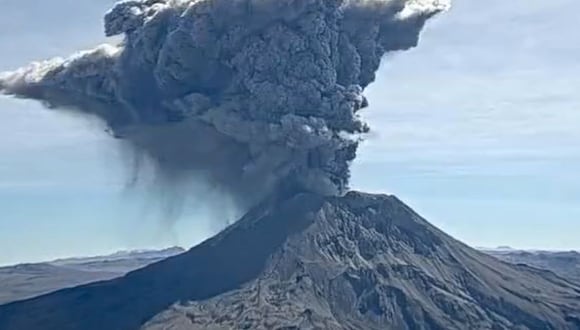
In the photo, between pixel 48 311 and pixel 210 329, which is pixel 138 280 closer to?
pixel 48 311

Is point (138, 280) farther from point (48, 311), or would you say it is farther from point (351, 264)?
point (351, 264)

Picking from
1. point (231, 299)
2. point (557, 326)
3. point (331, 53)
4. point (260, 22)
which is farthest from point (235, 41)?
point (557, 326)

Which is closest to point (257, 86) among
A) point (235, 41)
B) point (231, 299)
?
point (235, 41)

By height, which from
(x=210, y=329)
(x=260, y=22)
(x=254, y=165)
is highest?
(x=260, y=22)

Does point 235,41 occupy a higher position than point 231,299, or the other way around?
point 235,41

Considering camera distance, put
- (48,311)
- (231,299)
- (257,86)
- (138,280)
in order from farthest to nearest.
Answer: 1. (138,280)
2. (48,311)
3. (231,299)
4. (257,86)

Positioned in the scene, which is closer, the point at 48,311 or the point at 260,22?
the point at 260,22

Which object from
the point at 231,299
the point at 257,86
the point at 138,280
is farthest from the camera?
the point at 138,280
